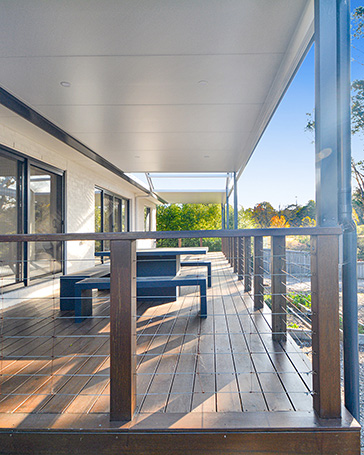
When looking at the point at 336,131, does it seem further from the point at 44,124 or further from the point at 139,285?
the point at 44,124

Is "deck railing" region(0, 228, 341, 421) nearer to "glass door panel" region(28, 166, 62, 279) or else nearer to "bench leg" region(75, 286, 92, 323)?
"bench leg" region(75, 286, 92, 323)

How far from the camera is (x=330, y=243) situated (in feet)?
5.32

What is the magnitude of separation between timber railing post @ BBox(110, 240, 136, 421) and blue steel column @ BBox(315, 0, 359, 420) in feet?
3.55

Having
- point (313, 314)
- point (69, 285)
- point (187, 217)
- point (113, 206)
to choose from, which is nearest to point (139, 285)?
point (69, 285)

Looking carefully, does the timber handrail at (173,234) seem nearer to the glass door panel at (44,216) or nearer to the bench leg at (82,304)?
the bench leg at (82,304)

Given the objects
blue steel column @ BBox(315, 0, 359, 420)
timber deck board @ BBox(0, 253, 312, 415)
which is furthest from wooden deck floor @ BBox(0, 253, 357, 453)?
blue steel column @ BBox(315, 0, 359, 420)

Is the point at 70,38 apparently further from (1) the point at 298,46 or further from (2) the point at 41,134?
(2) the point at 41,134

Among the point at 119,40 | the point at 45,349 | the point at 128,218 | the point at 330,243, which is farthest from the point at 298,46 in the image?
the point at 128,218

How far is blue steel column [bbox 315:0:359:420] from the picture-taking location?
1.74 metres

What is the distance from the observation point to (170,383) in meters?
1.93

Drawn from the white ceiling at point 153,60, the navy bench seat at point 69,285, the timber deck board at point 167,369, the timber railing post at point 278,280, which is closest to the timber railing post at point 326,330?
the timber deck board at point 167,369

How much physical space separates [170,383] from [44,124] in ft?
10.9

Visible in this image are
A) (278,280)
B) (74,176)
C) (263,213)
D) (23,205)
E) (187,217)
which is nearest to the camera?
(278,280)

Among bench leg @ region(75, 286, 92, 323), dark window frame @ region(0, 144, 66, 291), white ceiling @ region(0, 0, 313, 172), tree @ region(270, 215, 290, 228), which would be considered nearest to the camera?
white ceiling @ region(0, 0, 313, 172)
